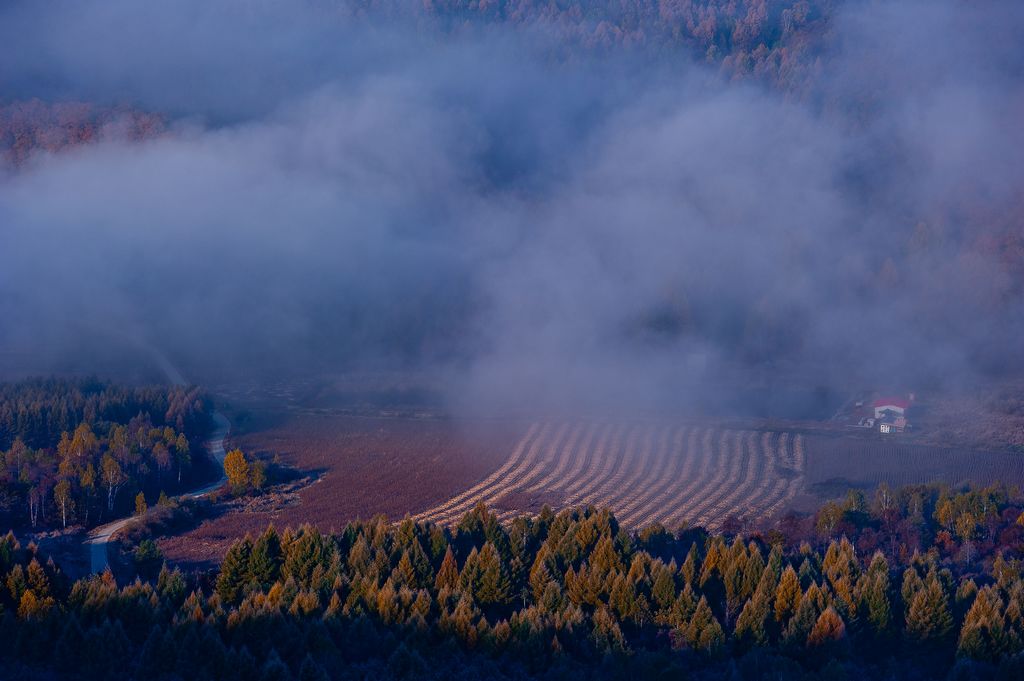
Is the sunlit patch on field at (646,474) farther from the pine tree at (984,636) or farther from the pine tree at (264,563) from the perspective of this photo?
the pine tree at (984,636)

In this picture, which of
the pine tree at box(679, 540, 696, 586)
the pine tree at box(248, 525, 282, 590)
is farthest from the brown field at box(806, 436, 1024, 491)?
the pine tree at box(248, 525, 282, 590)

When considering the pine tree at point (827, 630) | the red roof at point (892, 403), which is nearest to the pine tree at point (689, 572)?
the pine tree at point (827, 630)

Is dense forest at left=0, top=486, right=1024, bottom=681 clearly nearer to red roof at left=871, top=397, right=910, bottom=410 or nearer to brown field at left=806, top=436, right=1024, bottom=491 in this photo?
brown field at left=806, top=436, right=1024, bottom=491

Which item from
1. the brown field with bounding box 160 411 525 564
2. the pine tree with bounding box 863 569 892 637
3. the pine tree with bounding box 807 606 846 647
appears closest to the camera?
the pine tree with bounding box 807 606 846 647

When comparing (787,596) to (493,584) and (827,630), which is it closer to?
(827,630)

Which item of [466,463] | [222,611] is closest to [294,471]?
[466,463]

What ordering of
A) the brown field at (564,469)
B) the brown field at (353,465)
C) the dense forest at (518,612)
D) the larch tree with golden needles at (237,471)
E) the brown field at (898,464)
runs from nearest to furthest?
the dense forest at (518,612) → the brown field at (353,465) → the brown field at (564,469) → the larch tree with golden needles at (237,471) → the brown field at (898,464)

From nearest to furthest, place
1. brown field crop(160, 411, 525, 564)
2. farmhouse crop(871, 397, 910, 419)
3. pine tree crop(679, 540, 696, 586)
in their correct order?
pine tree crop(679, 540, 696, 586), brown field crop(160, 411, 525, 564), farmhouse crop(871, 397, 910, 419)
